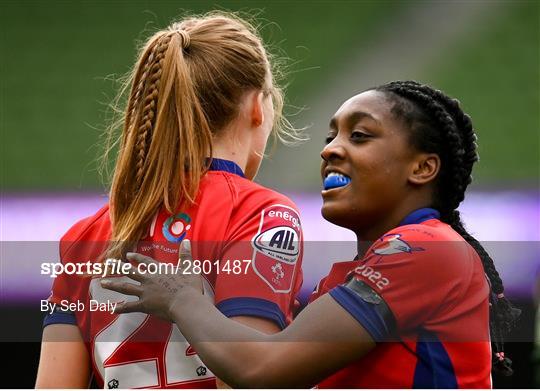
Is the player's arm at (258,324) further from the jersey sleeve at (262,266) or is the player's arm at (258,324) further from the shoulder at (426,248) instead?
the shoulder at (426,248)

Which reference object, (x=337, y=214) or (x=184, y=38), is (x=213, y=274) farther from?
(x=184, y=38)

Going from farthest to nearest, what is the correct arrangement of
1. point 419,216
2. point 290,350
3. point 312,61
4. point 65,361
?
point 312,61, point 65,361, point 419,216, point 290,350

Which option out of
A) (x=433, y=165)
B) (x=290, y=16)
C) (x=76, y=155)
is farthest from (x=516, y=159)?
(x=433, y=165)

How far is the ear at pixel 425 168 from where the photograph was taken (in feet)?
6.22

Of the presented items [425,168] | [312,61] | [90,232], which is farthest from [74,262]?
[312,61]

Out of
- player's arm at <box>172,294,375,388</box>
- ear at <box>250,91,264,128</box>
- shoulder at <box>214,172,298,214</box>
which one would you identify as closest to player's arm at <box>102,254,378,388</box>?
player's arm at <box>172,294,375,388</box>

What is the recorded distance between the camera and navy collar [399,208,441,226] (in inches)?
72.6

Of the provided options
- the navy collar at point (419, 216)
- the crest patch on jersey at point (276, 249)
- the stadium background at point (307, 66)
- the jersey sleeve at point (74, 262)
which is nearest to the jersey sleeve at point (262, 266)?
the crest patch on jersey at point (276, 249)

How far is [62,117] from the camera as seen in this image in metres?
8.09

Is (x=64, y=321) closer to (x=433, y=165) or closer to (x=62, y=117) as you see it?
(x=433, y=165)

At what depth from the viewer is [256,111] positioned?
2029 millimetres

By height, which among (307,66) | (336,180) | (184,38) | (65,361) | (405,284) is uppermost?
(307,66)

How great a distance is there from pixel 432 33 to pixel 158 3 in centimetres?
268

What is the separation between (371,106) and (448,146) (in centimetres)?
19
